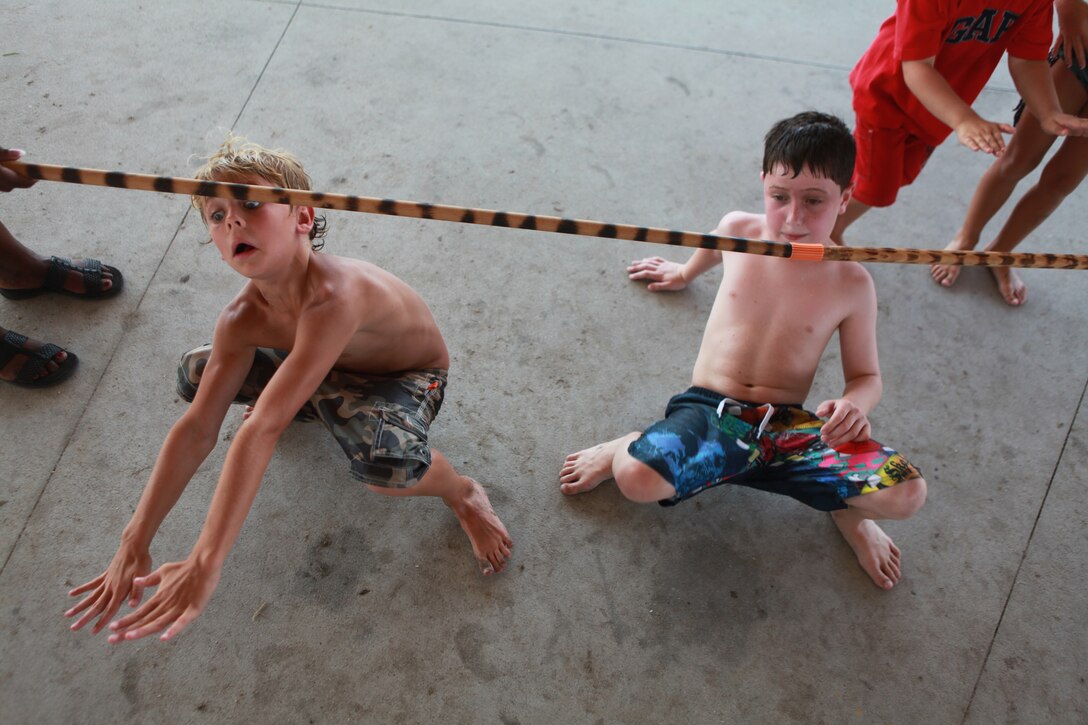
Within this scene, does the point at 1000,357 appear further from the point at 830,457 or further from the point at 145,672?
the point at 145,672

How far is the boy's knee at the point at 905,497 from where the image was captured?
1.26 metres

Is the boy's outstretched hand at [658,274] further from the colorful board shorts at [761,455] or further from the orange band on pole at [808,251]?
the orange band on pole at [808,251]

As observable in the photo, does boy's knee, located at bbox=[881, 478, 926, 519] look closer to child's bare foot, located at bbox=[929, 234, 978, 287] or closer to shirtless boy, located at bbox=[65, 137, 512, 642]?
shirtless boy, located at bbox=[65, 137, 512, 642]

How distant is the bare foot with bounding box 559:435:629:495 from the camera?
4.80 ft

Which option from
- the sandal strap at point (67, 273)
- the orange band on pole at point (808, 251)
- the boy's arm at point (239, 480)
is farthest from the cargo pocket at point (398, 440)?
the sandal strap at point (67, 273)

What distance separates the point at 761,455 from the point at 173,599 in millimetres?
926

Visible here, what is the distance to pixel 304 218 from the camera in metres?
1.19

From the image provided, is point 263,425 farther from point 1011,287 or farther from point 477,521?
point 1011,287

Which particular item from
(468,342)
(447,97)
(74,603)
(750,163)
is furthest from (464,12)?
(74,603)

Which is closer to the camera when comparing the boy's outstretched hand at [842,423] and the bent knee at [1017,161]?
the boy's outstretched hand at [842,423]

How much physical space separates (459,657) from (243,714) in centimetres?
34

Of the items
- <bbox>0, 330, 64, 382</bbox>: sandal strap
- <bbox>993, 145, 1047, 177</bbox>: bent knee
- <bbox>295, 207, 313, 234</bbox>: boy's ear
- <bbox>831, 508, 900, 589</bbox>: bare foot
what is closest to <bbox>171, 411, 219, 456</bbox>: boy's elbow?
<bbox>295, 207, 313, 234</bbox>: boy's ear

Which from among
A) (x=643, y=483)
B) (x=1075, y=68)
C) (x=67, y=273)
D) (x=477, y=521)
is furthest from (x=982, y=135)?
(x=67, y=273)

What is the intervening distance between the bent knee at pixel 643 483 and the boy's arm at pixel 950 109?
752mm
